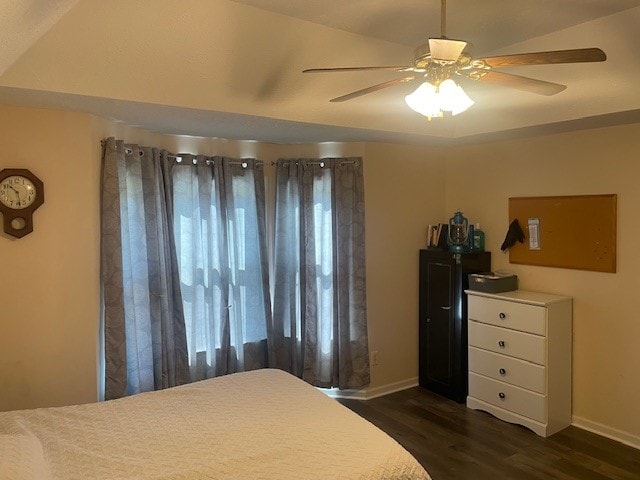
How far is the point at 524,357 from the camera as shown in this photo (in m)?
3.41

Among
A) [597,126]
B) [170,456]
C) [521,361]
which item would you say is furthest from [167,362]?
[597,126]

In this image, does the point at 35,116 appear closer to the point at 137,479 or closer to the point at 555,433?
the point at 137,479

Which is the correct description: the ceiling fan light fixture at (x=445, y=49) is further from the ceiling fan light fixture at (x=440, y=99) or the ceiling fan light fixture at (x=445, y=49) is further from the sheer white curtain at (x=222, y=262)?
the sheer white curtain at (x=222, y=262)

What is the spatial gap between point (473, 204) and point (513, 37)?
156cm

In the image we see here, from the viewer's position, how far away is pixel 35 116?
2.67 metres

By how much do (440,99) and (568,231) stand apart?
2.15m

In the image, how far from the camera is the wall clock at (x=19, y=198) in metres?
2.59

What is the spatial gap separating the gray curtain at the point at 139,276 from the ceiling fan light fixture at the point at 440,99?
2008mm

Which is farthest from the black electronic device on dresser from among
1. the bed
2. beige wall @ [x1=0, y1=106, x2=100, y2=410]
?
beige wall @ [x1=0, y1=106, x2=100, y2=410]

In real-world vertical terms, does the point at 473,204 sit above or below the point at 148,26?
below

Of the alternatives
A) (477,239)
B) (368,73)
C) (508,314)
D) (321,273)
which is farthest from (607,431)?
(368,73)

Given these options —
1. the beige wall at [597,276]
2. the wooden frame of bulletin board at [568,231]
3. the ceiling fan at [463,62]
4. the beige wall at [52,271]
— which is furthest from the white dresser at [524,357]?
the beige wall at [52,271]

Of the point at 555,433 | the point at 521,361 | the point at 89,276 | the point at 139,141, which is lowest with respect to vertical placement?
the point at 555,433

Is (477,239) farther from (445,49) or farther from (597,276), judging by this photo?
(445,49)
